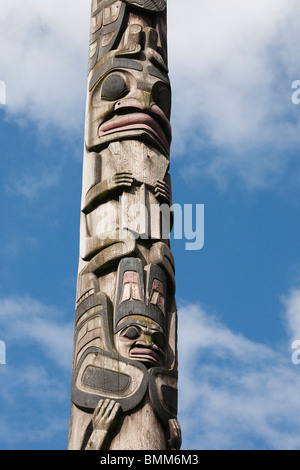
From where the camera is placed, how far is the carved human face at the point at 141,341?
23.1 feet

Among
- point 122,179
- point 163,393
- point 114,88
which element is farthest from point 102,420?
point 114,88

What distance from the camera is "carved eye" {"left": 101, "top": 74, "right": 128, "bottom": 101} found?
29.6 feet

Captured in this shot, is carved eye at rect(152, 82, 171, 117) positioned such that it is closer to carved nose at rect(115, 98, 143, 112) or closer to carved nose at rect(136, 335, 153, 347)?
carved nose at rect(115, 98, 143, 112)

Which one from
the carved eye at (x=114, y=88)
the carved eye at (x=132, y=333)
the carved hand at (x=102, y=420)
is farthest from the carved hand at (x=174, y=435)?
the carved eye at (x=114, y=88)

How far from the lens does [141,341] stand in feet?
23.2

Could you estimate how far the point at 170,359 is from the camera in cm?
741

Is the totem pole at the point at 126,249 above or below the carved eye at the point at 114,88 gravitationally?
below

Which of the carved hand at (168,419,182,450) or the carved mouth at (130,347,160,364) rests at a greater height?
the carved mouth at (130,347,160,364)

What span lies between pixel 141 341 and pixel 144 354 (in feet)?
0.37

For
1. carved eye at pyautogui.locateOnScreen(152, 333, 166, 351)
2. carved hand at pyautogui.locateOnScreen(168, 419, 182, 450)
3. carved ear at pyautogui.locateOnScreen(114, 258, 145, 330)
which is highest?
carved ear at pyautogui.locateOnScreen(114, 258, 145, 330)

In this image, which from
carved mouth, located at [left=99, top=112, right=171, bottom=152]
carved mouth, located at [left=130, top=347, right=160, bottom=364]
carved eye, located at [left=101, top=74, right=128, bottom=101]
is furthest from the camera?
carved eye, located at [left=101, top=74, right=128, bottom=101]

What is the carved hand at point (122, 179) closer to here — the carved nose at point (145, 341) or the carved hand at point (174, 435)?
the carved nose at point (145, 341)

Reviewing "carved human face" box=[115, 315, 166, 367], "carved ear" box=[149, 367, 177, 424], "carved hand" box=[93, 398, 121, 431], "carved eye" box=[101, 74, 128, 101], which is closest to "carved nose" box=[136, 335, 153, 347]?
"carved human face" box=[115, 315, 166, 367]

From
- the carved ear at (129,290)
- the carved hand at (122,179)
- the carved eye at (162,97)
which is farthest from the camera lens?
the carved eye at (162,97)
